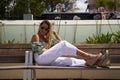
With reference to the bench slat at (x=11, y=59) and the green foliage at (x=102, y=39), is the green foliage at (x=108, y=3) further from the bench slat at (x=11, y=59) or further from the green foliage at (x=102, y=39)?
the bench slat at (x=11, y=59)

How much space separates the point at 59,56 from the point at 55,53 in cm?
9

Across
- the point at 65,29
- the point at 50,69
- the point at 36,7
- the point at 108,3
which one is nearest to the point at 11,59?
the point at 50,69

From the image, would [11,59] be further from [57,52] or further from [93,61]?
[93,61]

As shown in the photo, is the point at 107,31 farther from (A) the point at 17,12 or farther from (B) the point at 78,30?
(A) the point at 17,12

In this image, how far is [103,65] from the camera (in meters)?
5.36

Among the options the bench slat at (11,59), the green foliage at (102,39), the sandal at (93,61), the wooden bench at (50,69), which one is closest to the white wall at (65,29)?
the green foliage at (102,39)

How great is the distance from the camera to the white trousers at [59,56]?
5648 mm

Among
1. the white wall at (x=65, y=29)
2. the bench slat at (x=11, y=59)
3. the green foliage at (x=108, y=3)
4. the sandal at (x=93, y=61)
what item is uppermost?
the green foliage at (x=108, y=3)

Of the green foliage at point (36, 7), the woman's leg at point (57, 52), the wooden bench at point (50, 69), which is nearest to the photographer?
the woman's leg at point (57, 52)

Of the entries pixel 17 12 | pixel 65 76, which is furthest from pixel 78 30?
pixel 17 12

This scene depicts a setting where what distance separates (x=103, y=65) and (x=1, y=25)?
401 cm

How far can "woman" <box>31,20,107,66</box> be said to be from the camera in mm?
5477

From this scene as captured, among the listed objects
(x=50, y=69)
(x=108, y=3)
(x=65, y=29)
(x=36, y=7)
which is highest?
(x=108, y=3)

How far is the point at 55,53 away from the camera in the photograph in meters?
5.75
